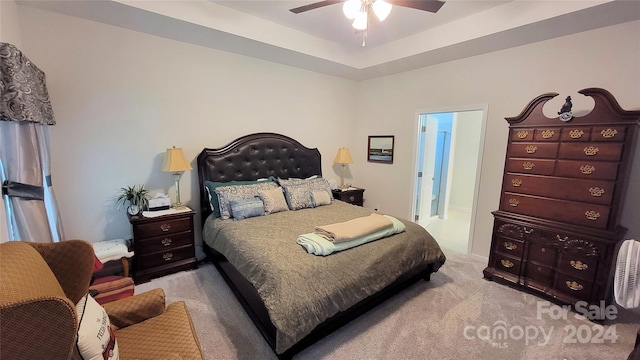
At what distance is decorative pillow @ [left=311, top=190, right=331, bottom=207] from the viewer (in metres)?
3.41

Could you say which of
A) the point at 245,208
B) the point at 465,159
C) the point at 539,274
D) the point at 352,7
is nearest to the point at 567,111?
the point at 539,274

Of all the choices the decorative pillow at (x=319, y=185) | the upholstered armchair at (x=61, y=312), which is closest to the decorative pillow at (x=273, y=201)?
the decorative pillow at (x=319, y=185)

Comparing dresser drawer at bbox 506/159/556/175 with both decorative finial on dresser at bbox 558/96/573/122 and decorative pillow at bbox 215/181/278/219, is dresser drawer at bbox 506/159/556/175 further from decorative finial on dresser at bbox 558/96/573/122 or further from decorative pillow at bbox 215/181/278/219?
decorative pillow at bbox 215/181/278/219

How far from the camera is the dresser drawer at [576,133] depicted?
2.27 metres

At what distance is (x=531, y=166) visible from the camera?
2.60 m

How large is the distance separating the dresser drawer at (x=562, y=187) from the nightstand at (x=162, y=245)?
3.50 metres

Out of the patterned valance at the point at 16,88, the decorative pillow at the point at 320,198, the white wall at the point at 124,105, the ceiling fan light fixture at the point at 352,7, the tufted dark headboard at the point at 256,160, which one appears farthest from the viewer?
the decorative pillow at the point at 320,198

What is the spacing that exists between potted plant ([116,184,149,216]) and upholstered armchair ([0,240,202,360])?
1439 mm

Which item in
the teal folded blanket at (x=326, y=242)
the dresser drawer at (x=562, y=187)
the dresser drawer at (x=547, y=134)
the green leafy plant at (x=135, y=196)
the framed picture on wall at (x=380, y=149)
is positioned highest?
the dresser drawer at (x=547, y=134)

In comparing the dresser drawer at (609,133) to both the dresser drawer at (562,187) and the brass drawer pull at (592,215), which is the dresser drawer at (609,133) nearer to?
the dresser drawer at (562,187)

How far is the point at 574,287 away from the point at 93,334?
353cm

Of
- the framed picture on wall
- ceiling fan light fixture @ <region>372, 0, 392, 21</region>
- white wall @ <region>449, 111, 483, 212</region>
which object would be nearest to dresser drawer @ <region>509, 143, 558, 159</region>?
the framed picture on wall

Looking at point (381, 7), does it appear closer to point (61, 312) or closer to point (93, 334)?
point (61, 312)

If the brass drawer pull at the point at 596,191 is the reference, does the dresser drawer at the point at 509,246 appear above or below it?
below
